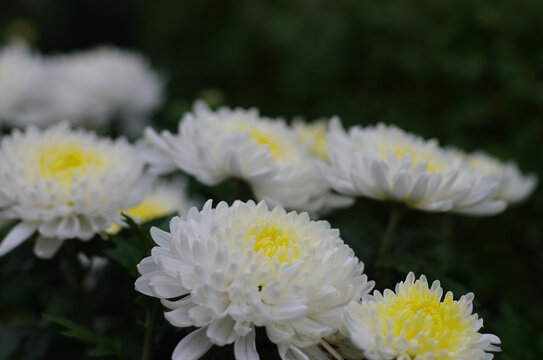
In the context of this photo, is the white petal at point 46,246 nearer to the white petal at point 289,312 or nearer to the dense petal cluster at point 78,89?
the white petal at point 289,312

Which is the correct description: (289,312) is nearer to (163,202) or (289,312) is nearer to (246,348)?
→ (246,348)

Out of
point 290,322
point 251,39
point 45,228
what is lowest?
point 45,228

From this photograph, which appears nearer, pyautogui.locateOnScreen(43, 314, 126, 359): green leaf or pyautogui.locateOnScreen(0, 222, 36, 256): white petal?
pyautogui.locateOnScreen(43, 314, 126, 359): green leaf

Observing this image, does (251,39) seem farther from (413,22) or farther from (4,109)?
(4,109)

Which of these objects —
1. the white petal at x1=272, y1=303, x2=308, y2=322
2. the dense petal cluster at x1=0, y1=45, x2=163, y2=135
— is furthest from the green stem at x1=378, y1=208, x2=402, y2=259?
the dense petal cluster at x1=0, y1=45, x2=163, y2=135

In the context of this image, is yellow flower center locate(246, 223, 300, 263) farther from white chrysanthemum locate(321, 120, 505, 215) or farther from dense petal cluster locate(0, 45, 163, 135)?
dense petal cluster locate(0, 45, 163, 135)

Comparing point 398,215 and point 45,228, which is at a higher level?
point 398,215

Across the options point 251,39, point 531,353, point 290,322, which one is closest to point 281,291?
point 290,322
